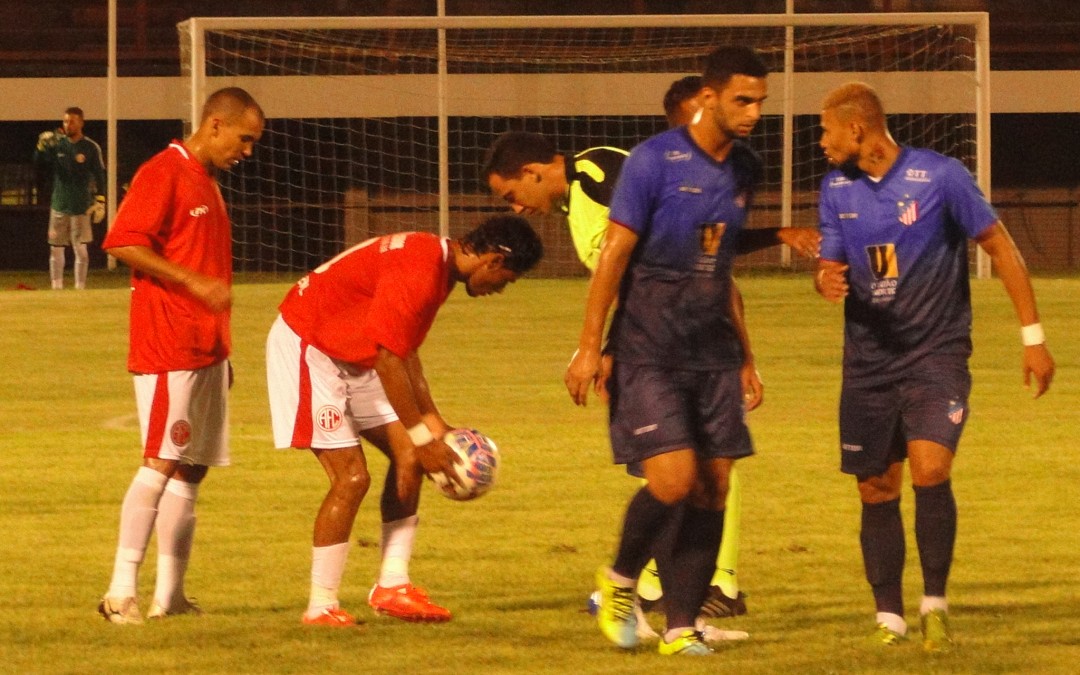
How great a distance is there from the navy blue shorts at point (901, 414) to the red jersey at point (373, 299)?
138 cm

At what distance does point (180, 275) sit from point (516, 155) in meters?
1.18

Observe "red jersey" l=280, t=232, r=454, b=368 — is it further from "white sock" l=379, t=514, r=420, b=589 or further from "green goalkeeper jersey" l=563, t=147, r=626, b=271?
"white sock" l=379, t=514, r=420, b=589

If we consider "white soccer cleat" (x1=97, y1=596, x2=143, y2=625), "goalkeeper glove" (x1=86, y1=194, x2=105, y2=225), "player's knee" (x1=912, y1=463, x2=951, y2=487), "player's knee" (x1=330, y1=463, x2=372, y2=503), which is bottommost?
"white soccer cleat" (x1=97, y1=596, x2=143, y2=625)

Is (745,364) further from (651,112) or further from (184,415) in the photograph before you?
(651,112)

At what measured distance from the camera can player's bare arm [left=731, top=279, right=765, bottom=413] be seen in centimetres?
593

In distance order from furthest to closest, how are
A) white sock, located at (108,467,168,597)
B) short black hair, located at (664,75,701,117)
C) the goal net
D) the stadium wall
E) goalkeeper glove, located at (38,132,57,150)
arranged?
the stadium wall → the goal net → goalkeeper glove, located at (38,132,57,150) → short black hair, located at (664,75,701,117) → white sock, located at (108,467,168,597)

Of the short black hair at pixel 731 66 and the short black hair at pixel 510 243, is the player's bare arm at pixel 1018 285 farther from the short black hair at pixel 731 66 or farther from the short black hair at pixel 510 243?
the short black hair at pixel 510 243

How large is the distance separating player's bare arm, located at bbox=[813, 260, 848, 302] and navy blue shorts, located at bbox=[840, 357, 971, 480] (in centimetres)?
32

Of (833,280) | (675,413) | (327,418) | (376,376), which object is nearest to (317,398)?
(327,418)

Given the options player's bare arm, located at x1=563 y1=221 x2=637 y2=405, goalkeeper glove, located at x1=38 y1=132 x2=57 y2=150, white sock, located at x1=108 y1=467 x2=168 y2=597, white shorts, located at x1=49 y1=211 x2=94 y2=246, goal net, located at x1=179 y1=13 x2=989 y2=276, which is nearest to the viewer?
player's bare arm, located at x1=563 y1=221 x2=637 y2=405

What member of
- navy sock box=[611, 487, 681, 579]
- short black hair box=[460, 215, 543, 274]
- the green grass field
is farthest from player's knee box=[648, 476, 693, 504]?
short black hair box=[460, 215, 543, 274]

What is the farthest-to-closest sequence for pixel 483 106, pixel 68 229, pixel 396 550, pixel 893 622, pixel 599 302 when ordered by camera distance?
pixel 483 106
pixel 68 229
pixel 396 550
pixel 893 622
pixel 599 302

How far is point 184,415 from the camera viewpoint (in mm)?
6223

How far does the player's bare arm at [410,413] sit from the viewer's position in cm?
581
